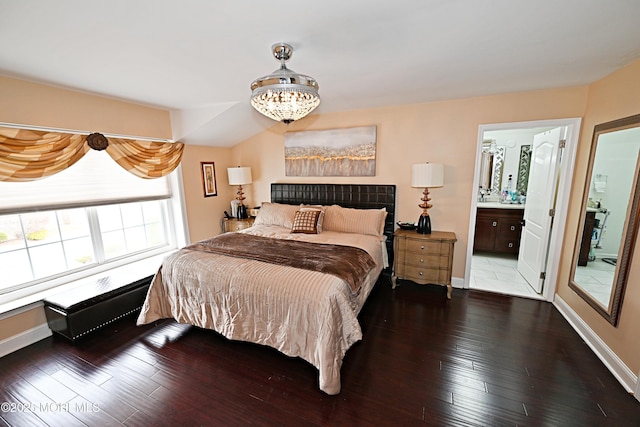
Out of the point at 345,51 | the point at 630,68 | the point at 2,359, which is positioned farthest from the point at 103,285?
the point at 630,68

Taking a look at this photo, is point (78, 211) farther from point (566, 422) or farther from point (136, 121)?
point (566, 422)

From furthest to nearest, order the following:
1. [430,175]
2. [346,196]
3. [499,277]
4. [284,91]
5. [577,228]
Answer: [346,196] < [499,277] < [430,175] < [577,228] < [284,91]

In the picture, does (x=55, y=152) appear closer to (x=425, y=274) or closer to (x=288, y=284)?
(x=288, y=284)

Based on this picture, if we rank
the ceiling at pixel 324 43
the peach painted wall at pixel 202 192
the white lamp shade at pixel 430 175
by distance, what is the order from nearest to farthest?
1. the ceiling at pixel 324 43
2. the white lamp shade at pixel 430 175
3. the peach painted wall at pixel 202 192

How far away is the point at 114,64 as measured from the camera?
195cm

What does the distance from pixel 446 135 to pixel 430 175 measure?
2.09 ft

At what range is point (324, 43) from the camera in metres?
1.71

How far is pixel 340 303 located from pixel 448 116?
2622 mm

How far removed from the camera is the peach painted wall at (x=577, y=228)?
180 cm

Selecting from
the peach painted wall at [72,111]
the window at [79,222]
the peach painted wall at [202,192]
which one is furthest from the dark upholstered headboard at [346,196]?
the peach painted wall at [72,111]

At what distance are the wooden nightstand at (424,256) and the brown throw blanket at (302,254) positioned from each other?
789 mm

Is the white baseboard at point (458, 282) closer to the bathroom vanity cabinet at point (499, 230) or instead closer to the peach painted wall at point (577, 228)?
the peach painted wall at point (577, 228)

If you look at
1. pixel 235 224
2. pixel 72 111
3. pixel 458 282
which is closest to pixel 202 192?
pixel 235 224

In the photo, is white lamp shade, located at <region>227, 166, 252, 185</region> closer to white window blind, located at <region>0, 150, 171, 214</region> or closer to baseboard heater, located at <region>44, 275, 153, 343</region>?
white window blind, located at <region>0, 150, 171, 214</region>
